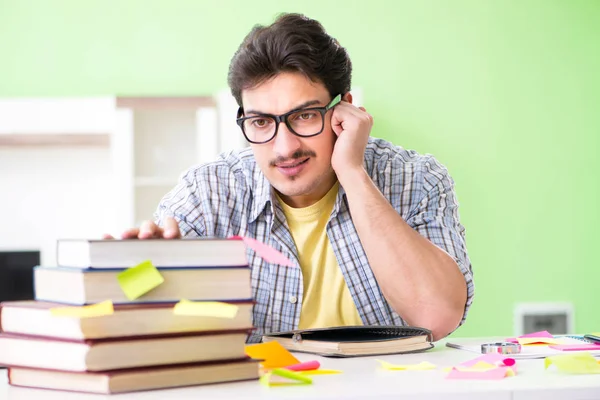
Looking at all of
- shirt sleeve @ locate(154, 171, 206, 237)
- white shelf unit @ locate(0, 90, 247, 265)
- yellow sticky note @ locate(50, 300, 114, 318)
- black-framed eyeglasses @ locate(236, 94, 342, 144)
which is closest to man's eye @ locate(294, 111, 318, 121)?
black-framed eyeglasses @ locate(236, 94, 342, 144)

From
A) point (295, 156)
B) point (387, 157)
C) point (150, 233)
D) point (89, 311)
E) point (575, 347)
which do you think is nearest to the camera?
point (89, 311)

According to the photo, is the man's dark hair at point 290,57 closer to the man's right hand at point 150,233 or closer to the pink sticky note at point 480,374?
the man's right hand at point 150,233

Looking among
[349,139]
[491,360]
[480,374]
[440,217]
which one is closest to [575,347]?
[491,360]

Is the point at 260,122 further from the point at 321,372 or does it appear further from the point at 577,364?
the point at 577,364

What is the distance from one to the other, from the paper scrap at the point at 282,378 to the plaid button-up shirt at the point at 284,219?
2.71 ft

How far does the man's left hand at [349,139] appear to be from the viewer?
6.04ft

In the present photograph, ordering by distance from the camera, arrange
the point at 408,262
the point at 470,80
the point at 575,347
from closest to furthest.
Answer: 1. the point at 575,347
2. the point at 408,262
3. the point at 470,80

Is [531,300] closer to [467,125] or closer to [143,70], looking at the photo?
[467,125]

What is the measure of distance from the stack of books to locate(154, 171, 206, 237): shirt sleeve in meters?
0.87

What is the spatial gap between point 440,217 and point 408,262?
21 cm

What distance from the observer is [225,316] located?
96cm

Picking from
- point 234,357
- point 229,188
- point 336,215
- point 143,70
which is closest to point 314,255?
point 336,215

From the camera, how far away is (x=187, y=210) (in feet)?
6.23

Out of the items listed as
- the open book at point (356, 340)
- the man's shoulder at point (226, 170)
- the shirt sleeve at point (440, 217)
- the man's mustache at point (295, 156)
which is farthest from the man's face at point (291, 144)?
the open book at point (356, 340)
